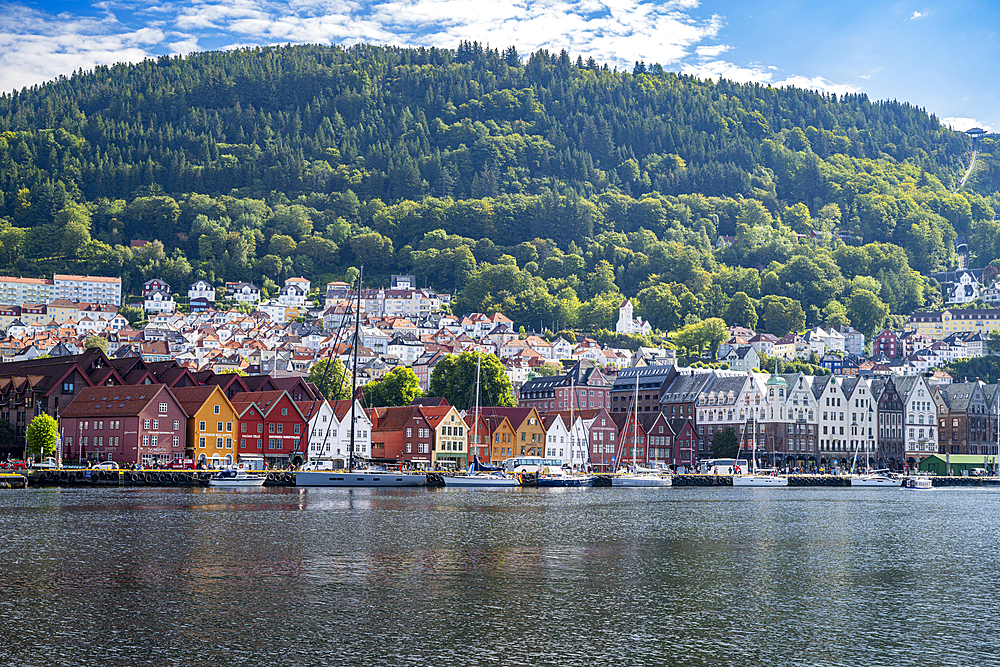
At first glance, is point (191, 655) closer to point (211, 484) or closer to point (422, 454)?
point (211, 484)

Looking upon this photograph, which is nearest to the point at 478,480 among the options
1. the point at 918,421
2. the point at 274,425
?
the point at 274,425

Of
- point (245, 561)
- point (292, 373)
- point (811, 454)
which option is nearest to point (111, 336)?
point (292, 373)

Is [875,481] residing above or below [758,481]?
below

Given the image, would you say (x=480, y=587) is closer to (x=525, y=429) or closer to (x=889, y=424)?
(x=525, y=429)

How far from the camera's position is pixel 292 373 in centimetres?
16650

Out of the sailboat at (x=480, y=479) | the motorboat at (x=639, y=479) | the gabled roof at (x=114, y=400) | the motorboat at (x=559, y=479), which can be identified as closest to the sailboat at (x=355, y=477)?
the sailboat at (x=480, y=479)

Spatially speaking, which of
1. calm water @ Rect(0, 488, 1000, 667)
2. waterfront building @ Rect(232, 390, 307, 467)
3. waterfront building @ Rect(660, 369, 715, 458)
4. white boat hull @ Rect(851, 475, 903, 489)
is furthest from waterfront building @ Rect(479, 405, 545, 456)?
calm water @ Rect(0, 488, 1000, 667)

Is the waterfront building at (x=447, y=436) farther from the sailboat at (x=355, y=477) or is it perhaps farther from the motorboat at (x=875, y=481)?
the motorboat at (x=875, y=481)

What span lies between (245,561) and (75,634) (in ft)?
40.6

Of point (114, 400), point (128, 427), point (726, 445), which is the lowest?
point (726, 445)

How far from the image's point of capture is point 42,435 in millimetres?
89500

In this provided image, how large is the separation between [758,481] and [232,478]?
4814cm

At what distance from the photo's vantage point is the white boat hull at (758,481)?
106 metres

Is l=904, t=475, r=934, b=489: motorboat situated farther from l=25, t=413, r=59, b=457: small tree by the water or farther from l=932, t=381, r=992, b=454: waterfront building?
l=25, t=413, r=59, b=457: small tree by the water
